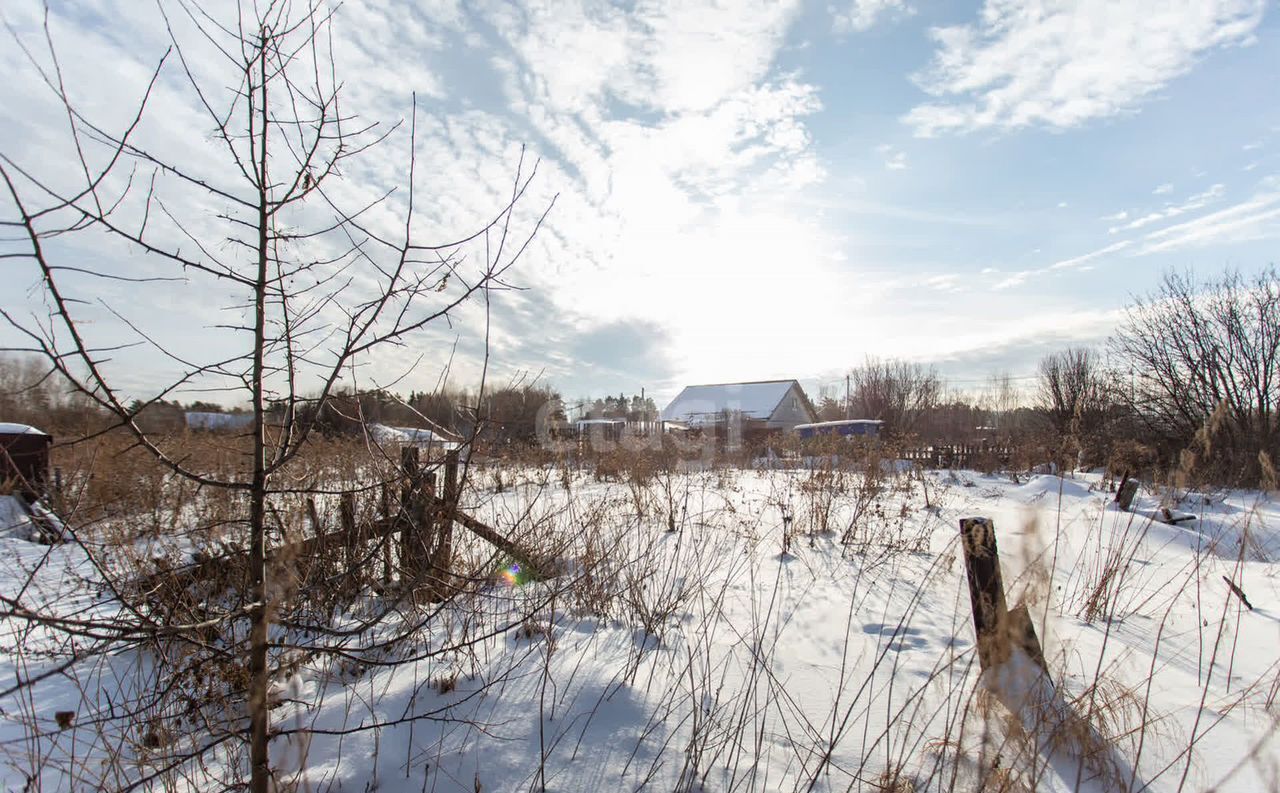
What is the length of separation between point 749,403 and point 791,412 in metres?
2.77

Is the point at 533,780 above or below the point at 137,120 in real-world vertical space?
below

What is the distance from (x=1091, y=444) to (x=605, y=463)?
10.7m

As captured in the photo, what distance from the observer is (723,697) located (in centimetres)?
241

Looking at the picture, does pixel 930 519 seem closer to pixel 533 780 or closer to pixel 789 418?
pixel 533 780

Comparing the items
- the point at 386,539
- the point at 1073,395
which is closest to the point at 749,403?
the point at 1073,395

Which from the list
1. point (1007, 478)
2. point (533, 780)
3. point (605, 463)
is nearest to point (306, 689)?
point (533, 780)

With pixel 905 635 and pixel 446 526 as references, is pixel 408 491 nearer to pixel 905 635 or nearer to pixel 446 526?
pixel 446 526

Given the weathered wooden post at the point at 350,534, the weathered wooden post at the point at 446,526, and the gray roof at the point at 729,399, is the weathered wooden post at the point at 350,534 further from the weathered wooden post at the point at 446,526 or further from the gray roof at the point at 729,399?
the gray roof at the point at 729,399

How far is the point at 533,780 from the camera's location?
6.15ft

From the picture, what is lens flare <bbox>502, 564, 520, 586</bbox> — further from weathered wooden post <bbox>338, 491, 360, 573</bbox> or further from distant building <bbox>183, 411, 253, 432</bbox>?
distant building <bbox>183, 411, 253, 432</bbox>

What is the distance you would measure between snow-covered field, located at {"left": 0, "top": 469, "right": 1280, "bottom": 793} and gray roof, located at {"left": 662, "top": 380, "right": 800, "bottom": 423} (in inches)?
1048

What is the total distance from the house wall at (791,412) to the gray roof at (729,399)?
352mm

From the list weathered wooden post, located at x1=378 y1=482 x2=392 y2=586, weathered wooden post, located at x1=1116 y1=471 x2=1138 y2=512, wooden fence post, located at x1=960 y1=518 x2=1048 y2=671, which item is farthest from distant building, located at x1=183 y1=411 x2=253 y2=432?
weathered wooden post, located at x1=1116 y1=471 x2=1138 y2=512

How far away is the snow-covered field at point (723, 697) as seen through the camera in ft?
5.86
